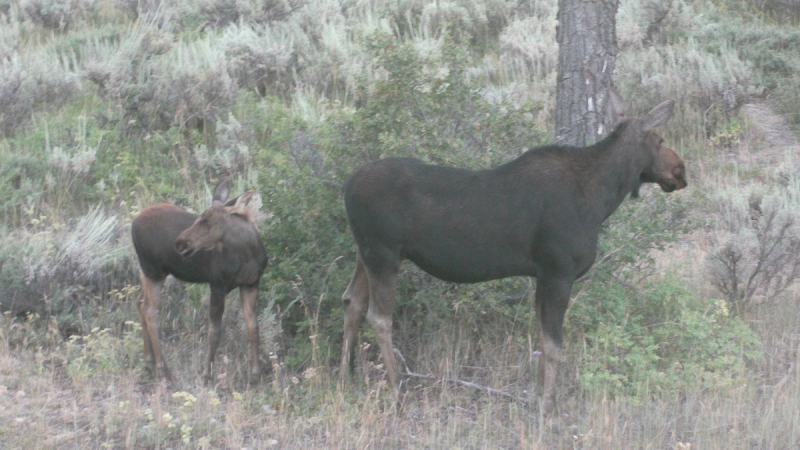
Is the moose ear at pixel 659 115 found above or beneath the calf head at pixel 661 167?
above

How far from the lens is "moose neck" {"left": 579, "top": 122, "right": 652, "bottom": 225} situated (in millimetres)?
6715

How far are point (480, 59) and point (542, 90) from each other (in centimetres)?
207

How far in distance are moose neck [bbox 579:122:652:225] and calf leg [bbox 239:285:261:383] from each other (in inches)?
113

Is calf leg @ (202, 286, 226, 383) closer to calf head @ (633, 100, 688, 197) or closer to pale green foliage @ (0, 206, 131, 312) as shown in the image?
pale green foliage @ (0, 206, 131, 312)

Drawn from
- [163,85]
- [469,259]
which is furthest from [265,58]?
[469,259]

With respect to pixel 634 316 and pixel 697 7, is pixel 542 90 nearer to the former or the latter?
pixel 697 7

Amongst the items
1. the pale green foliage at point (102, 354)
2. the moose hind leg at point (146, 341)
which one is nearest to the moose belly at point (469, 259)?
the moose hind leg at point (146, 341)

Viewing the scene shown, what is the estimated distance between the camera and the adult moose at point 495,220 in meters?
6.52

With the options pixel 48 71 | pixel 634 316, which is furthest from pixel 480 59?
A: pixel 634 316

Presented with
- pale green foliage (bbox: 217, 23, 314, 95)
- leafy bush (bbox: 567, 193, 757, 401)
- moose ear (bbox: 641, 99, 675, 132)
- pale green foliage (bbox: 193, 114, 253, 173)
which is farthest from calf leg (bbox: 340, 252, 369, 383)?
pale green foliage (bbox: 217, 23, 314, 95)

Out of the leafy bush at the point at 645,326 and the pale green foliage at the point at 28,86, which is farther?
the pale green foliage at the point at 28,86

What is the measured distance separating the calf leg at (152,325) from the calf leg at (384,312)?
1.86m

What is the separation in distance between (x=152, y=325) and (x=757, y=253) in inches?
233

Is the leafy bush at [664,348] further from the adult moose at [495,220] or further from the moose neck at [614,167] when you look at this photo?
the moose neck at [614,167]
